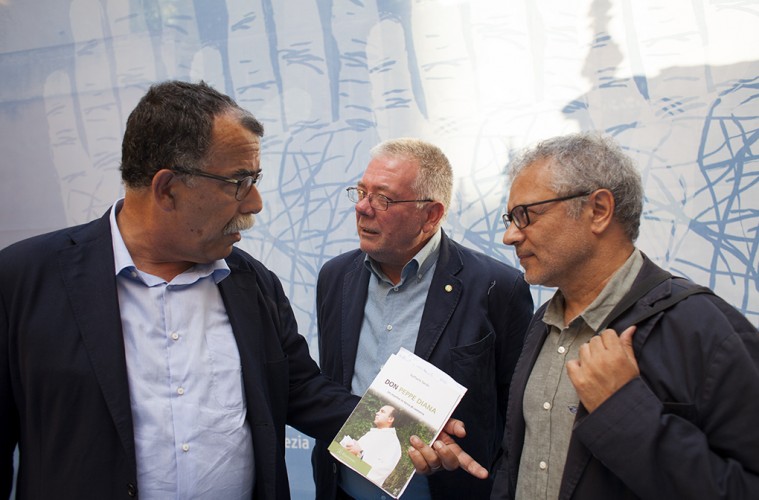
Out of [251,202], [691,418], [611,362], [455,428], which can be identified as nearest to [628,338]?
[611,362]

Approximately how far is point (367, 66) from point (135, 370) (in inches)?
98.8

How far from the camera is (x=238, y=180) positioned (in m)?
2.04

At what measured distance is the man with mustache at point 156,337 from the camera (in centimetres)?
176

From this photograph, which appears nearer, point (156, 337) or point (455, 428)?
point (156, 337)

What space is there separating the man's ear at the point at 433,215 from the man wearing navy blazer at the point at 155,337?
1.03 meters

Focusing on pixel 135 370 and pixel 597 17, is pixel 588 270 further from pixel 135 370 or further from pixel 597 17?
pixel 597 17

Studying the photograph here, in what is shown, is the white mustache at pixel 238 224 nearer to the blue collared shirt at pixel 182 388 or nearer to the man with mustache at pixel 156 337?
the man with mustache at pixel 156 337

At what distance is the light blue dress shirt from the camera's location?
270 cm

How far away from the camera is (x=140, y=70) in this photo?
4.19 m

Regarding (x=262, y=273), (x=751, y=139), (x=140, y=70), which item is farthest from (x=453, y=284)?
(x=140, y=70)

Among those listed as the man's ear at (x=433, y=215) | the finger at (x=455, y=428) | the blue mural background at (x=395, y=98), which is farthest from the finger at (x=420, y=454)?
the blue mural background at (x=395, y=98)

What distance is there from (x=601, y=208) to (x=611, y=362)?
535 millimetres

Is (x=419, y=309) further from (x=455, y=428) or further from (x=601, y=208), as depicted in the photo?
(x=601, y=208)

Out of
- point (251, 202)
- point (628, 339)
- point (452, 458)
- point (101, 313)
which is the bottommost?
point (452, 458)
